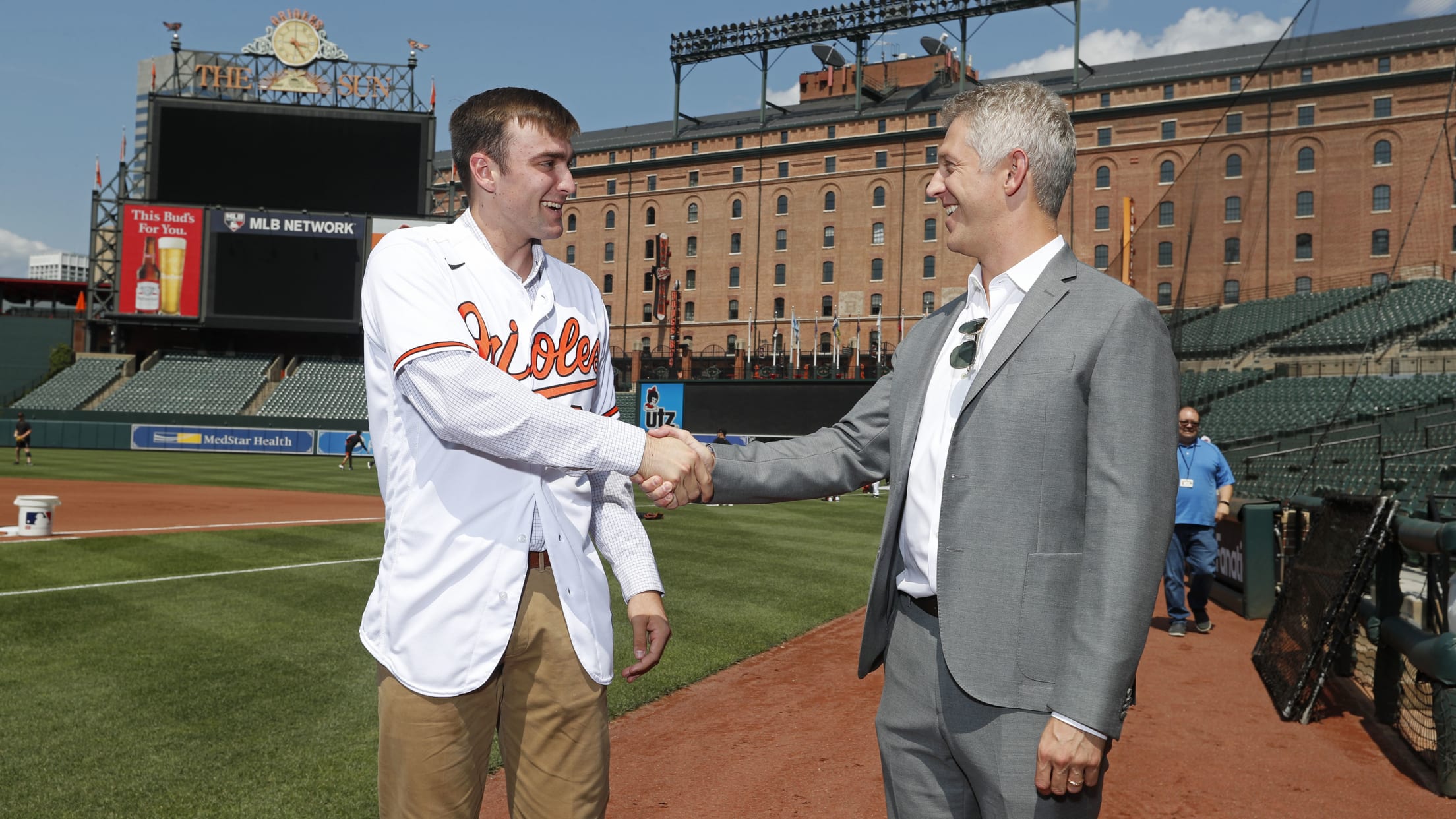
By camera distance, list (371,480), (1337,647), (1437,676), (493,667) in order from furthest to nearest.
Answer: (371,480), (1337,647), (1437,676), (493,667)

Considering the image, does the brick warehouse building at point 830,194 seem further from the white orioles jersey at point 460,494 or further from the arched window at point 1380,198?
the white orioles jersey at point 460,494

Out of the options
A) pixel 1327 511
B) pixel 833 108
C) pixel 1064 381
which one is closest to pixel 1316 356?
pixel 1327 511

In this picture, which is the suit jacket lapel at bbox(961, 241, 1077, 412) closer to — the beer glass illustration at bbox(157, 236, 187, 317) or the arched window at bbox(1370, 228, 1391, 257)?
the arched window at bbox(1370, 228, 1391, 257)

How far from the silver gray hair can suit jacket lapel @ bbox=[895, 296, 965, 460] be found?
362 millimetres

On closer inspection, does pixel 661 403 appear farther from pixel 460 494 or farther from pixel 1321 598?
pixel 460 494

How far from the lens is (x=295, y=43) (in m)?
51.5

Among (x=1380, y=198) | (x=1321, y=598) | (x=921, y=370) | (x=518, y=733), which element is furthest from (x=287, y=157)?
(x=921, y=370)

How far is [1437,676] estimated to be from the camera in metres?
5.09

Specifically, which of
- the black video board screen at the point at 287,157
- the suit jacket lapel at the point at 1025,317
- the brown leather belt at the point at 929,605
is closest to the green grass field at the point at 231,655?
the brown leather belt at the point at 929,605

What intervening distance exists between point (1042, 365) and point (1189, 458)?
25.6ft

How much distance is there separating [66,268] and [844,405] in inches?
7835

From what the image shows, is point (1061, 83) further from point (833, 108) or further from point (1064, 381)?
point (1064, 381)

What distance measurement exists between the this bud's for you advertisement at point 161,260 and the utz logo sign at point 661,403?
23600mm

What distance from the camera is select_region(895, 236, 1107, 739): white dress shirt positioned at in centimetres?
240
